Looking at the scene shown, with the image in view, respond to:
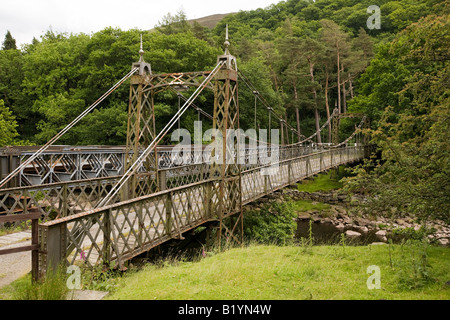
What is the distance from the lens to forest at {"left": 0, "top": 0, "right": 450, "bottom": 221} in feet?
19.3

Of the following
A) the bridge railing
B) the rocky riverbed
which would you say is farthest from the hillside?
the bridge railing

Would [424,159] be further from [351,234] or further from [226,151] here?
[351,234]

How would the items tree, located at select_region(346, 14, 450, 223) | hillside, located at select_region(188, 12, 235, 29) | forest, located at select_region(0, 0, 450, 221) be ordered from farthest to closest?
1. hillside, located at select_region(188, 12, 235, 29)
2. forest, located at select_region(0, 0, 450, 221)
3. tree, located at select_region(346, 14, 450, 223)

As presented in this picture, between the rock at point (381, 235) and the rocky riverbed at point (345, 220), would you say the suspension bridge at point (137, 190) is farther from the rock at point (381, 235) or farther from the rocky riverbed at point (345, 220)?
the rock at point (381, 235)

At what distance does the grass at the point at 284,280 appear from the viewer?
4250 millimetres

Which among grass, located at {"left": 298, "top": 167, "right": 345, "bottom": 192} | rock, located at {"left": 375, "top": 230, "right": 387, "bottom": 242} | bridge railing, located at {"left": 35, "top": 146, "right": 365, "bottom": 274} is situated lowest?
rock, located at {"left": 375, "top": 230, "right": 387, "bottom": 242}

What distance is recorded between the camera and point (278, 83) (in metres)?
40.4

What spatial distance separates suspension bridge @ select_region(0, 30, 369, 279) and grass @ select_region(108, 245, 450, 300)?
0.95 meters

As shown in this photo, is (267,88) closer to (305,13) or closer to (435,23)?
(435,23)

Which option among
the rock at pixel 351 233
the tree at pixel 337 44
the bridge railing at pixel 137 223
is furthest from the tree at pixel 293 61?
the bridge railing at pixel 137 223

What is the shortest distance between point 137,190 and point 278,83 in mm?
32920

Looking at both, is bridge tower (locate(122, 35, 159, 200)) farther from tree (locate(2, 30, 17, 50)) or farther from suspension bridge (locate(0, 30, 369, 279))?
tree (locate(2, 30, 17, 50))
